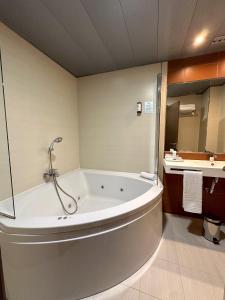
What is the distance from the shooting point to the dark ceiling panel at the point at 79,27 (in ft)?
3.88

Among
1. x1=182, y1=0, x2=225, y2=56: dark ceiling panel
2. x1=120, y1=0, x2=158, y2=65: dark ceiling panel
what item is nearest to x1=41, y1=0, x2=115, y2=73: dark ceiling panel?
x1=120, y1=0, x2=158, y2=65: dark ceiling panel

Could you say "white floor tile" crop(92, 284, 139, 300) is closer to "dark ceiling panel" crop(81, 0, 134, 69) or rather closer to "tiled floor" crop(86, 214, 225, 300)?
"tiled floor" crop(86, 214, 225, 300)

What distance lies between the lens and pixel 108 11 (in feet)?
4.05

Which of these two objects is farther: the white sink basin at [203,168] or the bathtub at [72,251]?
the white sink basin at [203,168]

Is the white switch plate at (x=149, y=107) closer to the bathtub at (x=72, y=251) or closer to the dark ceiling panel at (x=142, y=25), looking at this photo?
the dark ceiling panel at (x=142, y=25)

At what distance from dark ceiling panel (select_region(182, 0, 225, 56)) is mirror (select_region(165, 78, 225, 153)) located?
0.52 meters

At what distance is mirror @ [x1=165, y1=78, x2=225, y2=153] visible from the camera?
1959mm

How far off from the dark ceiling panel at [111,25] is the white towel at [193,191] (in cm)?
165

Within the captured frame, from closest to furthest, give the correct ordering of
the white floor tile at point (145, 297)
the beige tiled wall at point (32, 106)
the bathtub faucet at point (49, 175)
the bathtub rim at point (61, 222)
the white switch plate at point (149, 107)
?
the bathtub rim at point (61, 222) → the white floor tile at point (145, 297) → the beige tiled wall at point (32, 106) → the bathtub faucet at point (49, 175) → the white switch plate at point (149, 107)

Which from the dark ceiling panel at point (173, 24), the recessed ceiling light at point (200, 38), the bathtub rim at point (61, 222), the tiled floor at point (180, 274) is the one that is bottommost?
the tiled floor at point (180, 274)

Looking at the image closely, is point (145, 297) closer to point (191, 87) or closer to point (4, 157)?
point (4, 157)

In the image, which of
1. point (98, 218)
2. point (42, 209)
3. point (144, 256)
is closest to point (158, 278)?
point (144, 256)

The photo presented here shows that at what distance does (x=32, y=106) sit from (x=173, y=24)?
5.55 feet

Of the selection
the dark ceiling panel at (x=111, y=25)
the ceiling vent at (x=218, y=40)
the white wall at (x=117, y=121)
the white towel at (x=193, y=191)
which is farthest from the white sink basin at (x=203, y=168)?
the dark ceiling panel at (x=111, y=25)
